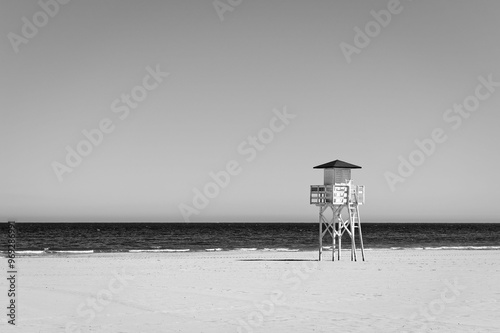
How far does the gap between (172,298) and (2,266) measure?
16693mm

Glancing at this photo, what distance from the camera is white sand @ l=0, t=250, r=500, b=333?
15.4 metres

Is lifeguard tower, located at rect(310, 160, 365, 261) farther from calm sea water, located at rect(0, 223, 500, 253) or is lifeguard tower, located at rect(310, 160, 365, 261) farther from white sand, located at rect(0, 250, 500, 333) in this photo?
calm sea water, located at rect(0, 223, 500, 253)

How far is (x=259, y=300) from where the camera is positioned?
19906 millimetres

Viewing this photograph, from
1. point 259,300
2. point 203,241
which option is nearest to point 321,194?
point 259,300

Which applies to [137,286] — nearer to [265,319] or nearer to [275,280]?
[275,280]

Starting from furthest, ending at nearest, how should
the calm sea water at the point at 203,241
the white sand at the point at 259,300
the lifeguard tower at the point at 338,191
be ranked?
the calm sea water at the point at 203,241
the lifeguard tower at the point at 338,191
the white sand at the point at 259,300

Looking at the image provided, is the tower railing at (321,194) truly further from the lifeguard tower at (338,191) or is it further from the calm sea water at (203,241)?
the calm sea water at (203,241)

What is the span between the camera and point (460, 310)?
17.8 m

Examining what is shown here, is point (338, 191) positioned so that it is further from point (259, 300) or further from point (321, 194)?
point (259, 300)

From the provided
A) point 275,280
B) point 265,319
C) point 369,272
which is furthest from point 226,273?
point 265,319

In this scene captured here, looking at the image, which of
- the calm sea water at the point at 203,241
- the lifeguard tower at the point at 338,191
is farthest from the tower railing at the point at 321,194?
the calm sea water at the point at 203,241

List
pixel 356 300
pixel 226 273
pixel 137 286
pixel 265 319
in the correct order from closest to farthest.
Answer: pixel 265 319 < pixel 356 300 < pixel 137 286 < pixel 226 273

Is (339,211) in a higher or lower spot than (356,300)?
higher

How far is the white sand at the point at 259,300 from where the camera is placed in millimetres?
15438
